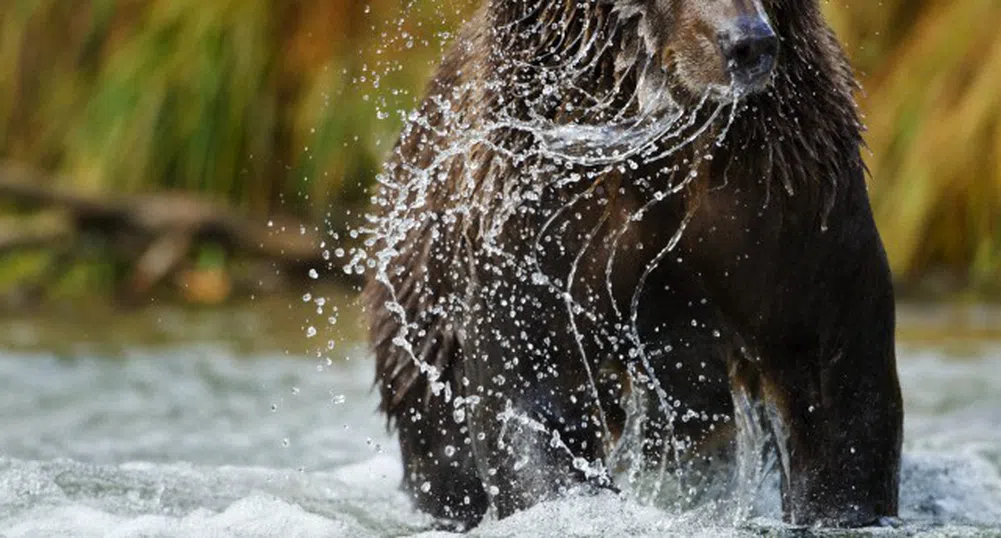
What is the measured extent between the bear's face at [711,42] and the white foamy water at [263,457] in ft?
3.28

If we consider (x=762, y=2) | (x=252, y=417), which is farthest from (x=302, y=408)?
(x=762, y=2)

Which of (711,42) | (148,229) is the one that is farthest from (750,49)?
(148,229)

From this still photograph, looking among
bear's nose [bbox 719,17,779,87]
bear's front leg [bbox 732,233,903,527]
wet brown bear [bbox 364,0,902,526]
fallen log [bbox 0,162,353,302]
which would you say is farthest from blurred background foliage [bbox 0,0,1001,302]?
bear's nose [bbox 719,17,779,87]

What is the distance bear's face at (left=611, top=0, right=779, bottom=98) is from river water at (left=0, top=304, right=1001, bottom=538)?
101 cm

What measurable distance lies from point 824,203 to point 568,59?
2.05ft

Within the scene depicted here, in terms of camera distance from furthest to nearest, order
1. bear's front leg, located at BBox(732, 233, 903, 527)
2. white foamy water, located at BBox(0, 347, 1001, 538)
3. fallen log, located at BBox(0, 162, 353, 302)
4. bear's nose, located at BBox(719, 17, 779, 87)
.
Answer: fallen log, located at BBox(0, 162, 353, 302) → white foamy water, located at BBox(0, 347, 1001, 538) → bear's front leg, located at BBox(732, 233, 903, 527) → bear's nose, located at BBox(719, 17, 779, 87)

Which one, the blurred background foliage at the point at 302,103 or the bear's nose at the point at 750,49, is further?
the blurred background foliage at the point at 302,103

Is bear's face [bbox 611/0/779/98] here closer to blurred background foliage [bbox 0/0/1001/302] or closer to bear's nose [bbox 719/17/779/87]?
bear's nose [bbox 719/17/779/87]

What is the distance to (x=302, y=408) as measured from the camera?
732 centimetres

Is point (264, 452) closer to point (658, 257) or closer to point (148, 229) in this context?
point (658, 257)

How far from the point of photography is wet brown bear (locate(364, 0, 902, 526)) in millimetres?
3898

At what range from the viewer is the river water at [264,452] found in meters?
4.34

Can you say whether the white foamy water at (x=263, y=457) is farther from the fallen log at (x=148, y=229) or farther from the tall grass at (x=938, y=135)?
the fallen log at (x=148, y=229)

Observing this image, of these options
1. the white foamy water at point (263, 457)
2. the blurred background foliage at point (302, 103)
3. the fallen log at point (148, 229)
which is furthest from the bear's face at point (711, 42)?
the fallen log at point (148, 229)
